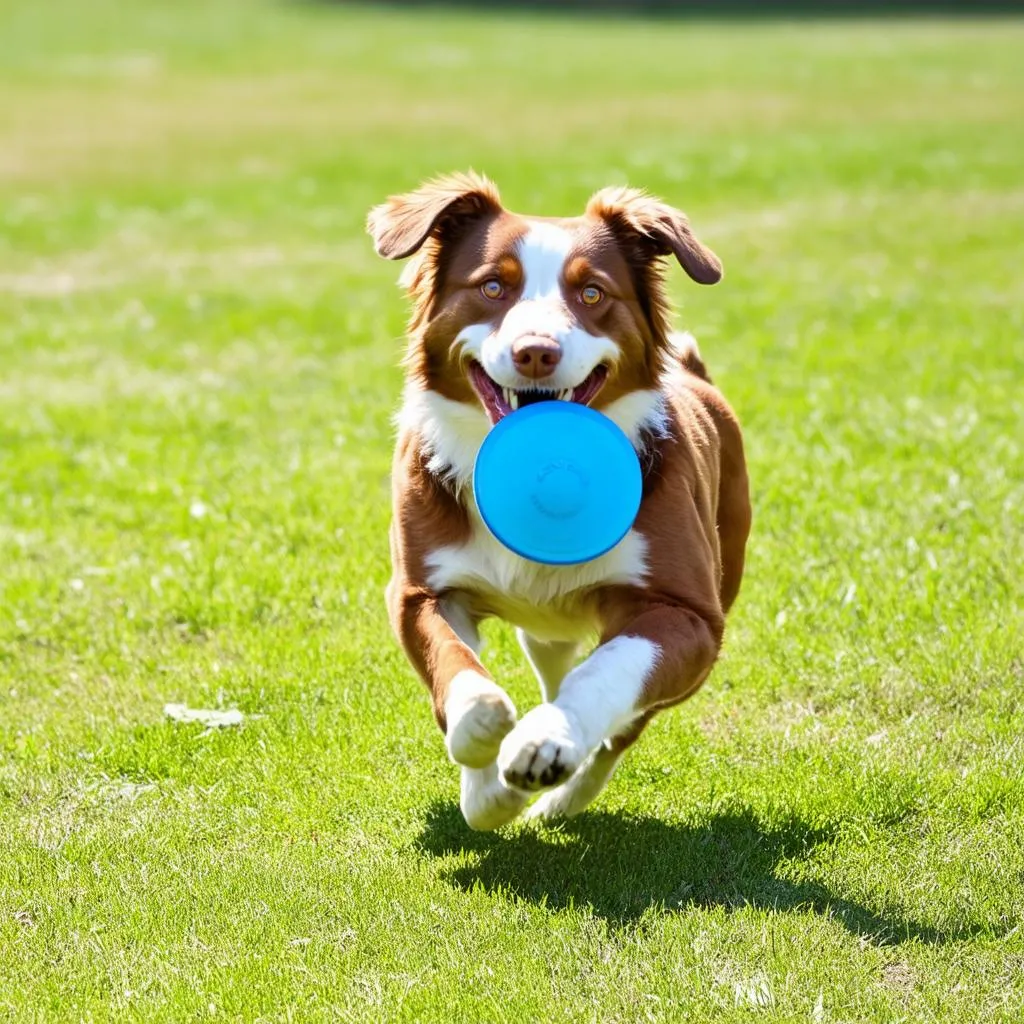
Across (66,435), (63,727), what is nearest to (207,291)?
(66,435)

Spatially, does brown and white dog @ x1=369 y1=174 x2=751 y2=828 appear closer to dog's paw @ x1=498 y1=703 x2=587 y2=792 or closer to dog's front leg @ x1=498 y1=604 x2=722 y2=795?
dog's front leg @ x1=498 y1=604 x2=722 y2=795

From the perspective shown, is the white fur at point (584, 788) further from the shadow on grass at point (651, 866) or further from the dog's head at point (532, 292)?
the dog's head at point (532, 292)

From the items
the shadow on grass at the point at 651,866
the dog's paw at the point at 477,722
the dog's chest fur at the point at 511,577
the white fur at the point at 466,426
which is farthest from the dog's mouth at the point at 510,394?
the shadow on grass at the point at 651,866

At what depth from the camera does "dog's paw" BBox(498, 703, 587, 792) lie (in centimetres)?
413

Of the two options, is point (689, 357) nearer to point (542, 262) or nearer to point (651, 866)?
point (542, 262)

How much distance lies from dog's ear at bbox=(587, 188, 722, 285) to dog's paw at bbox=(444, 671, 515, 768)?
1.46 metres

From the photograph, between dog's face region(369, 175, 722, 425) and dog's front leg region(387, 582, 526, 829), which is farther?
dog's face region(369, 175, 722, 425)

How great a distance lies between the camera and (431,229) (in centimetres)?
507

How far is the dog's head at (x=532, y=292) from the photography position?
469 centimetres

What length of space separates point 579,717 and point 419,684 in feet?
6.41

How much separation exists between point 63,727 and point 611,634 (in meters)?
2.32

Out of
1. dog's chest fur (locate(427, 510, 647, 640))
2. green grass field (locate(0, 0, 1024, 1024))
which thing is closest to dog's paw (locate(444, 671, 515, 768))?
green grass field (locate(0, 0, 1024, 1024))

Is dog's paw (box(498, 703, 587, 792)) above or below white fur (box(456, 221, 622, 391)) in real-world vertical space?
below

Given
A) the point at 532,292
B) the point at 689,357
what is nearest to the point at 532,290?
the point at 532,292
